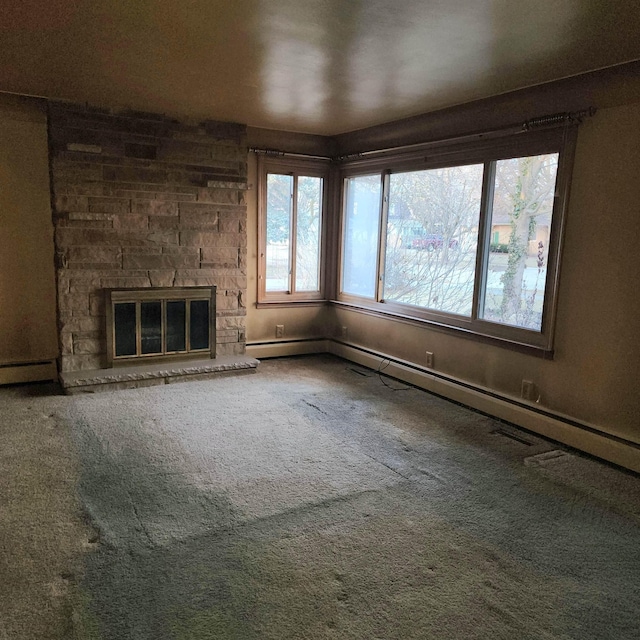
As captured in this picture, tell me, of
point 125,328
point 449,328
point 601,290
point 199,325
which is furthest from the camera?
point 199,325

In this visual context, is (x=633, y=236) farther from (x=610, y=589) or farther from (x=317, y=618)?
(x=317, y=618)

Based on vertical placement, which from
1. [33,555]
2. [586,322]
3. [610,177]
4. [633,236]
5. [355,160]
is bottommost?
[33,555]

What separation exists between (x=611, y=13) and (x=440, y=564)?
2.48 m

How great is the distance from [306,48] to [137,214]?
2.53 m

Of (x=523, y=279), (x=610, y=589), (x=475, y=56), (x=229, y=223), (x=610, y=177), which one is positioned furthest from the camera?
(x=229, y=223)

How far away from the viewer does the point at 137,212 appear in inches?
193

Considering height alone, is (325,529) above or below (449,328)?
below

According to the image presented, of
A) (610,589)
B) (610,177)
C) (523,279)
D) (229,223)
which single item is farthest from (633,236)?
(229,223)

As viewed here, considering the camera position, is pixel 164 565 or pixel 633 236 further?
pixel 633 236

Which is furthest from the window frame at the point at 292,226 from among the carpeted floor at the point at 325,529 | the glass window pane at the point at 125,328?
the carpeted floor at the point at 325,529

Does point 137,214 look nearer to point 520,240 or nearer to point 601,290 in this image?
point 520,240

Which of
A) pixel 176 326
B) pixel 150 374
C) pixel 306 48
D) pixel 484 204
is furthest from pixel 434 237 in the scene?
pixel 150 374

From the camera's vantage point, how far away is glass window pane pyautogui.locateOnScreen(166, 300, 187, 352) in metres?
5.12

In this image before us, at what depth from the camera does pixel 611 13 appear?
2.37 meters
